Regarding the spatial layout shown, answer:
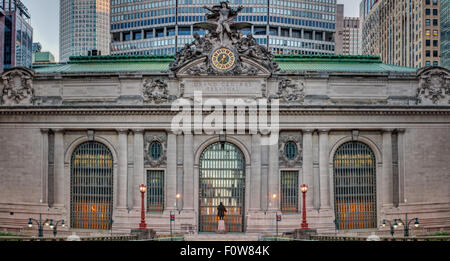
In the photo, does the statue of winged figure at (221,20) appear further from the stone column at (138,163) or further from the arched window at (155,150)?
the stone column at (138,163)

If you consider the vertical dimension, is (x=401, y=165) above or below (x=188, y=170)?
above

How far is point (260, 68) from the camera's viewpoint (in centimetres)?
5753

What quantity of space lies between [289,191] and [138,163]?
54.5 feet

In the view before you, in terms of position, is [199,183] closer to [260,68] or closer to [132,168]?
[132,168]

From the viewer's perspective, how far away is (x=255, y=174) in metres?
57.4

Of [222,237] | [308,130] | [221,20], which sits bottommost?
[222,237]

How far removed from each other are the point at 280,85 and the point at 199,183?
13.8 metres

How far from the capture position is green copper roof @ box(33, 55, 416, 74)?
205 feet

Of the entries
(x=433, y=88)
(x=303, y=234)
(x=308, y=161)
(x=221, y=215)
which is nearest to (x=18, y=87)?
(x=221, y=215)

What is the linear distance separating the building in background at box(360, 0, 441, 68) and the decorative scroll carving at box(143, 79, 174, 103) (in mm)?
110986

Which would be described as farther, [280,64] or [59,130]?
[280,64]

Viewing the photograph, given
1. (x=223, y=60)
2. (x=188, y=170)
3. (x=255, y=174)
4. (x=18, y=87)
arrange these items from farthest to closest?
(x=18, y=87), (x=188, y=170), (x=223, y=60), (x=255, y=174)

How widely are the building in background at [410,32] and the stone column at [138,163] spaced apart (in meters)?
113

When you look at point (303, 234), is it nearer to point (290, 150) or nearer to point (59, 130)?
point (290, 150)
